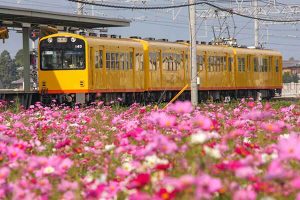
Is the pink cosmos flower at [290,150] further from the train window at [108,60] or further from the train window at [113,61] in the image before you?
the train window at [113,61]

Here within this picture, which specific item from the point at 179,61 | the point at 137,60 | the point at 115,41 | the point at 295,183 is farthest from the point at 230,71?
the point at 295,183

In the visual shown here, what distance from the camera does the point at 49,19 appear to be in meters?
25.2

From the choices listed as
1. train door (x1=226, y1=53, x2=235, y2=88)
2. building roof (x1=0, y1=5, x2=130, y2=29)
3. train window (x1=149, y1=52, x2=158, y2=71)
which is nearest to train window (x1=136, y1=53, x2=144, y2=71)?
train window (x1=149, y1=52, x2=158, y2=71)

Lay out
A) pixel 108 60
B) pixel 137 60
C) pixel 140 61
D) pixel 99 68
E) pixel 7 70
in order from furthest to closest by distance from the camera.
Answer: pixel 7 70, pixel 140 61, pixel 137 60, pixel 108 60, pixel 99 68

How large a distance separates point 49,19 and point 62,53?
1612 mm

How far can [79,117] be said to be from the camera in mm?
8430

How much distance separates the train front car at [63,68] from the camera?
23484 mm

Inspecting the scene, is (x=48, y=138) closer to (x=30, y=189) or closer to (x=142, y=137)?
(x=142, y=137)

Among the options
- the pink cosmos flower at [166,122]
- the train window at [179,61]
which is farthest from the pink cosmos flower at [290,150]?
the train window at [179,61]

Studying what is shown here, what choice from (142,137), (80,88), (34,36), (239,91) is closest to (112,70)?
(80,88)

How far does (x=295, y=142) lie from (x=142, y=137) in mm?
1223

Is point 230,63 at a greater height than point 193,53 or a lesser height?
lesser

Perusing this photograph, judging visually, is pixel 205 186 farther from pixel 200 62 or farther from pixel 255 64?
pixel 255 64

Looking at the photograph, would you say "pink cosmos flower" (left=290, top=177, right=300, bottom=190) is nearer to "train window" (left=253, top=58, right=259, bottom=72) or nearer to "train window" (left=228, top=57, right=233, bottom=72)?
"train window" (left=228, top=57, right=233, bottom=72)
